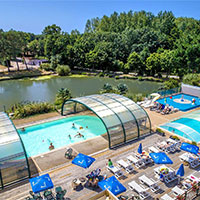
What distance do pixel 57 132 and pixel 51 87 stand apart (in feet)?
93.8

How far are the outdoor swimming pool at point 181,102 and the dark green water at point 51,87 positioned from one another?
386 inches

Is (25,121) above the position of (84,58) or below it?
below

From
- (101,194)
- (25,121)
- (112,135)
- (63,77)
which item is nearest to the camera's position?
(101,194)

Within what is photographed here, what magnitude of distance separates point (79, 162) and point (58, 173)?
93.7 inches

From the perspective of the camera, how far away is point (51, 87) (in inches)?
1978

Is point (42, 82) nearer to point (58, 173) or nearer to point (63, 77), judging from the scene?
point (63, 77)

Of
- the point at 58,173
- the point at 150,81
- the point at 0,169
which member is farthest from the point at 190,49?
the point at 0,169

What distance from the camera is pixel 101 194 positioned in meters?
12.4

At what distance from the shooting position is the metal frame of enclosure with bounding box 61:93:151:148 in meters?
18.5

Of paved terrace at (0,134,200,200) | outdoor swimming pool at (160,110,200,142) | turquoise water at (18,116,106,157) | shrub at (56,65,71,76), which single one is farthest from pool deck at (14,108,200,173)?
shrub at (56,65,71,76)

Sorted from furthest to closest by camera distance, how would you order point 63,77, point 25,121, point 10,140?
point 63,77 < point 25,121 < point 10,140

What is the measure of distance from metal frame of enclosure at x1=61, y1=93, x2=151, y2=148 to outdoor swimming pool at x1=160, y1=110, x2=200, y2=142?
2517 millimetres

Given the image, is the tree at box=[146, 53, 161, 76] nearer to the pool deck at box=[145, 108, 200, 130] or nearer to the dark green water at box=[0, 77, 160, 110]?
the dark green water at box=[0, 77, 160, 110]

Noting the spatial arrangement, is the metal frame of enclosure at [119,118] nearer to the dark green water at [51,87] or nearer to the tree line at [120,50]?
the dark green water at [51,87]
